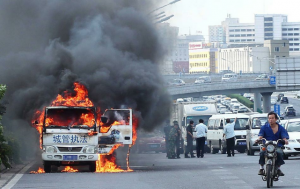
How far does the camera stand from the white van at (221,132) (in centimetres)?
3584

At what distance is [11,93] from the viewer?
1126 inches

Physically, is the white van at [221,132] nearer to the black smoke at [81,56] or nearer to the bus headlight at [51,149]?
the black smoke at [81,56]

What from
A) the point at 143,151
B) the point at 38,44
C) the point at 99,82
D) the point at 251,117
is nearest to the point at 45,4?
the point at 38,44

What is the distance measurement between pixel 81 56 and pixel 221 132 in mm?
11275

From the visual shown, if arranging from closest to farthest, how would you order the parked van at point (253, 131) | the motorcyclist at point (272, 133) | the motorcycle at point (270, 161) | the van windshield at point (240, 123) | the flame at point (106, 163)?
the motorcycle at point (270, 161)
the motorcyclist at point (272, 133)
the flame at point (106, 163)
the parked van at point (253, 131)
the van windshield at point (240, 123)

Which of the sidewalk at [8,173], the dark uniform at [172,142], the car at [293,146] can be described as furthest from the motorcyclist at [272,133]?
the dark uniform at [172,142]

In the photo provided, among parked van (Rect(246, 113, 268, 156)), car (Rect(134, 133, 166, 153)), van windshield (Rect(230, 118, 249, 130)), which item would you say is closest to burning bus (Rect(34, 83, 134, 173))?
parked van (Rect(246, 113, 268, 156))

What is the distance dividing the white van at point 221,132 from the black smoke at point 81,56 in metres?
4.98

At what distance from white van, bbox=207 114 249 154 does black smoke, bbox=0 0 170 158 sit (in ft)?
16.3

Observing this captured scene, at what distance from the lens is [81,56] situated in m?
27.2

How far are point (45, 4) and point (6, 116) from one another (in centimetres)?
594

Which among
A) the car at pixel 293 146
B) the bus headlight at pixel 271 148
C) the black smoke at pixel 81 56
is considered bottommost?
the car at pixel 293 146

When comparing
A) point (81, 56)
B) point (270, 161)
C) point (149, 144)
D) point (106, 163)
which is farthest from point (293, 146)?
point (149, 144)

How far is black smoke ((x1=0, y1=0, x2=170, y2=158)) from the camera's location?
26.4 m
